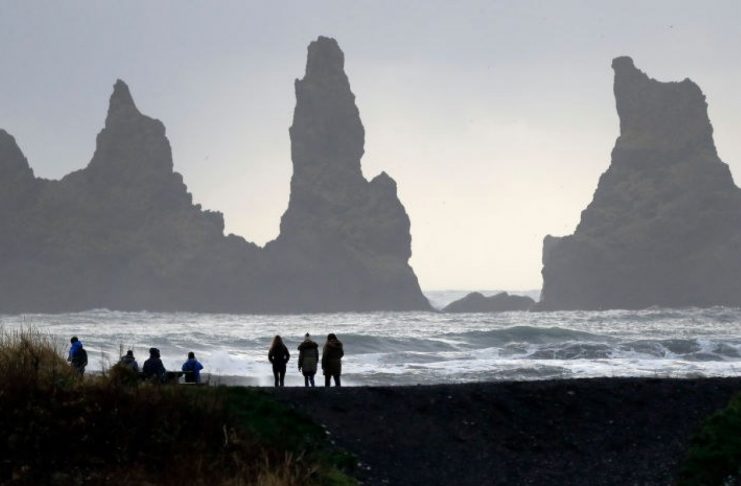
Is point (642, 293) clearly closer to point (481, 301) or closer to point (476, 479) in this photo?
point (481, 301)

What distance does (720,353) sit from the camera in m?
59.0

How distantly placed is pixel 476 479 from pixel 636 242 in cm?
17833

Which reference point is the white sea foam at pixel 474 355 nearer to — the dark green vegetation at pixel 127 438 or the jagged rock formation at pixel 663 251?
the dark green vegetation at pixel 127 438

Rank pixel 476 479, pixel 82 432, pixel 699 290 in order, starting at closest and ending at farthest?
pixel 82 432
pixel 476 479
pixel 699 290

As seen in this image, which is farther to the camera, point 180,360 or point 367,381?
point 180,360

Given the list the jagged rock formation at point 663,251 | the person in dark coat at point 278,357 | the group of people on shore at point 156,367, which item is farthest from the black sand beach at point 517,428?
the jagged rock formation at point 663,251

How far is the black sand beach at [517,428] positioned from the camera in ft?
62.0

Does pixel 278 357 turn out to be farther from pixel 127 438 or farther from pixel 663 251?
pixel 663 251

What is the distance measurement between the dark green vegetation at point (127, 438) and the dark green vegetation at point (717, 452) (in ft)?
21.3

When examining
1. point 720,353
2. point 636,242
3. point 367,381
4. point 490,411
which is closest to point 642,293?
point 636,242

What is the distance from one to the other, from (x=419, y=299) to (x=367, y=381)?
154952mm

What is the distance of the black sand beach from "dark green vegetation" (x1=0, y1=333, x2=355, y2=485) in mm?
1962

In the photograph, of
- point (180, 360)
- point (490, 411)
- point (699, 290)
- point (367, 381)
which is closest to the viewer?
point (490, 411)

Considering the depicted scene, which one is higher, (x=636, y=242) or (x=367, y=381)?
(x=636, y=242)
